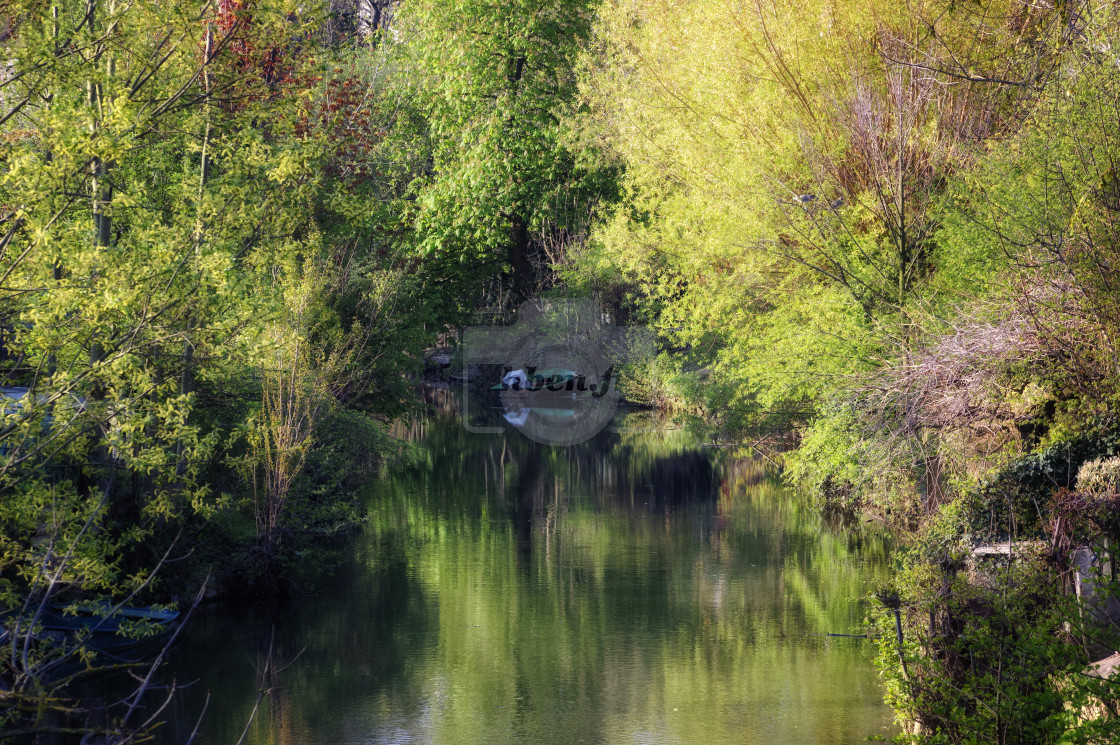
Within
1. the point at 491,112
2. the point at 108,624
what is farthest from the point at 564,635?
the point at 491,112

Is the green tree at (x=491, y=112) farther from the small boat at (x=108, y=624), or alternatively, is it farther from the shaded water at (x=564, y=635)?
the small boat at (x=108, y=624)

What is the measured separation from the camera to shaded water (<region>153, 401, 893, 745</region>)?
12.9 m

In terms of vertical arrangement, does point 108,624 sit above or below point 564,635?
above

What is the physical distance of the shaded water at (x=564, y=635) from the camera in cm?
1286

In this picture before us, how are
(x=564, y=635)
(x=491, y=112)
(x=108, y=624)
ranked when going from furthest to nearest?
(x=491, y=112) → (x=564, y=635) → (x=108, y=624)

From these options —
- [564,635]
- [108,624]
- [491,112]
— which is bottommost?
[564,635]

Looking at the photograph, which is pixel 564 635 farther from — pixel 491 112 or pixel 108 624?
pixel 491 112

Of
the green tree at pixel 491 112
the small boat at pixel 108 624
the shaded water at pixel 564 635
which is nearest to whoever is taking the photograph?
the shaded water at pixel 564 635

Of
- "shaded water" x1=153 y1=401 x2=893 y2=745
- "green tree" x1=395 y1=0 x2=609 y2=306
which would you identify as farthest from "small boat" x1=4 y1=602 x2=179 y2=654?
"green tree" x1=395 y1=0 x2=609 y2=306

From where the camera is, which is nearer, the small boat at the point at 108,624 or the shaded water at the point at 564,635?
the shaded water at the point at 564,635

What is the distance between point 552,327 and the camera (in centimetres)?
4194

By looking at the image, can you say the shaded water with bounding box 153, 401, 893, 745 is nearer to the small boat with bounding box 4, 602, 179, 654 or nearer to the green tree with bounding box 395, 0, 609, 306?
the small boat with bounding box 4, 602, 179, 654

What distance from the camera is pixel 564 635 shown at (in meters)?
16.1

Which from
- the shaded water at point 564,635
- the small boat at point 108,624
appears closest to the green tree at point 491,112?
the shaded water at point 564,635
